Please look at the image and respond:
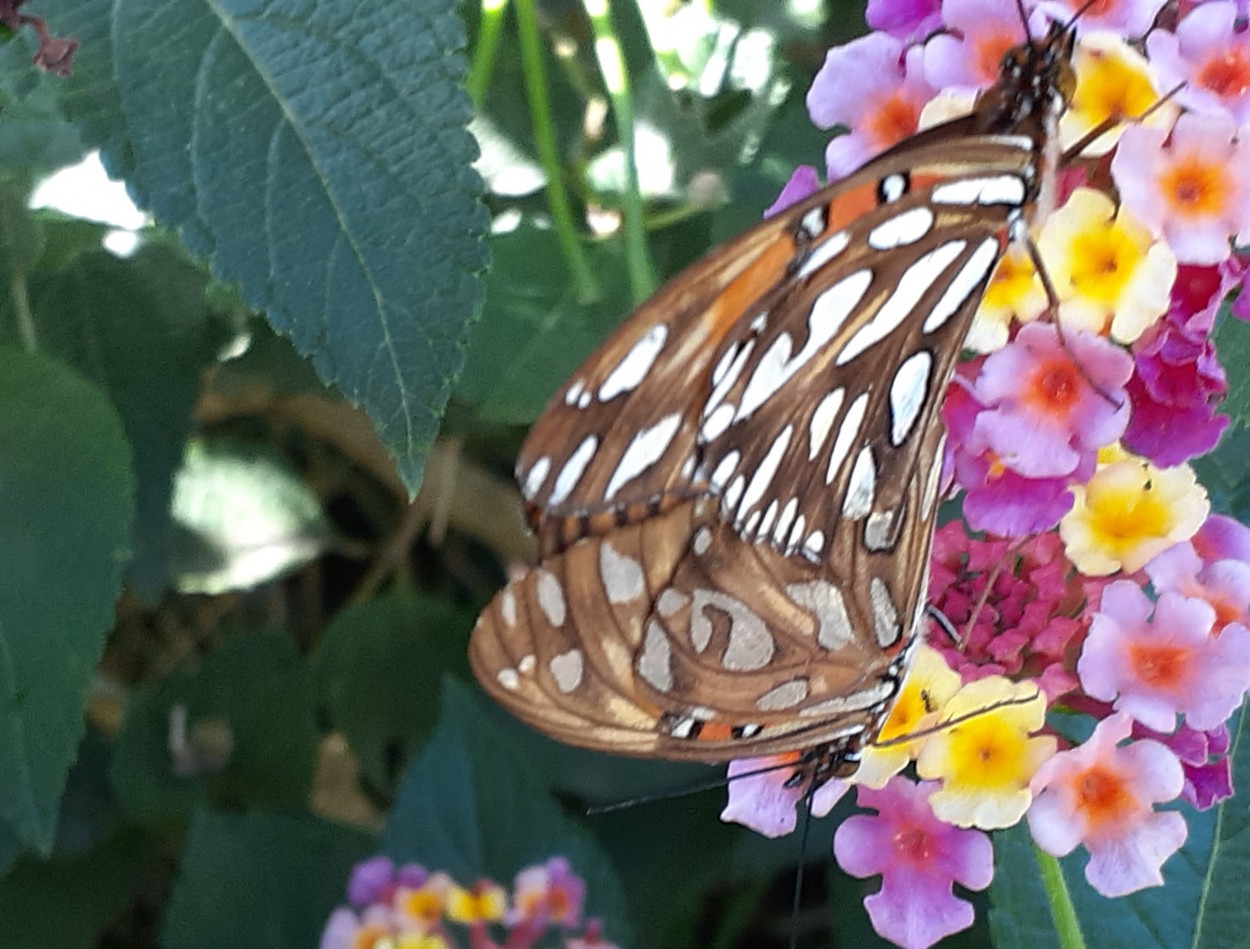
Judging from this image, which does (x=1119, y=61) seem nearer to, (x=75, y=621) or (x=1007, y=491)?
(x=1007, y=491)

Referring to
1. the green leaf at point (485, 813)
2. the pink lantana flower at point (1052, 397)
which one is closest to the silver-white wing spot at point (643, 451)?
the pink lantana flower at point (1052, 397)

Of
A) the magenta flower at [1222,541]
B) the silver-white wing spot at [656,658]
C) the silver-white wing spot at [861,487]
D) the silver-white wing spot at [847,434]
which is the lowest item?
the magenta flower at [1222,541]

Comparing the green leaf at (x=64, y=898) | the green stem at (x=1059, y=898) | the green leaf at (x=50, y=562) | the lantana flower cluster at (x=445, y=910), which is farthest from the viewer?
the green leaf at (x=64, y=898)

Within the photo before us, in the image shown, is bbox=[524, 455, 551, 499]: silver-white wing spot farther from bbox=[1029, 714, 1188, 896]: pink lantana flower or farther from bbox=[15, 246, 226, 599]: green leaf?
bbox=[15, 246, 226, 599]: green leaf

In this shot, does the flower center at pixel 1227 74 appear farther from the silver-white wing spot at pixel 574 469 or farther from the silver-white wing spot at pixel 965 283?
the silver-white wing spot at pixel 574 469

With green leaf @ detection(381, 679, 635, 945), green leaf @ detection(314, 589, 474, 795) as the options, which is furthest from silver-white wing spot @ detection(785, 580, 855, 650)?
green leaf @ detection(314, 589, 474, 795)

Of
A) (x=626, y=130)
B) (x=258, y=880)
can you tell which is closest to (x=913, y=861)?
(x=626, y=130)
